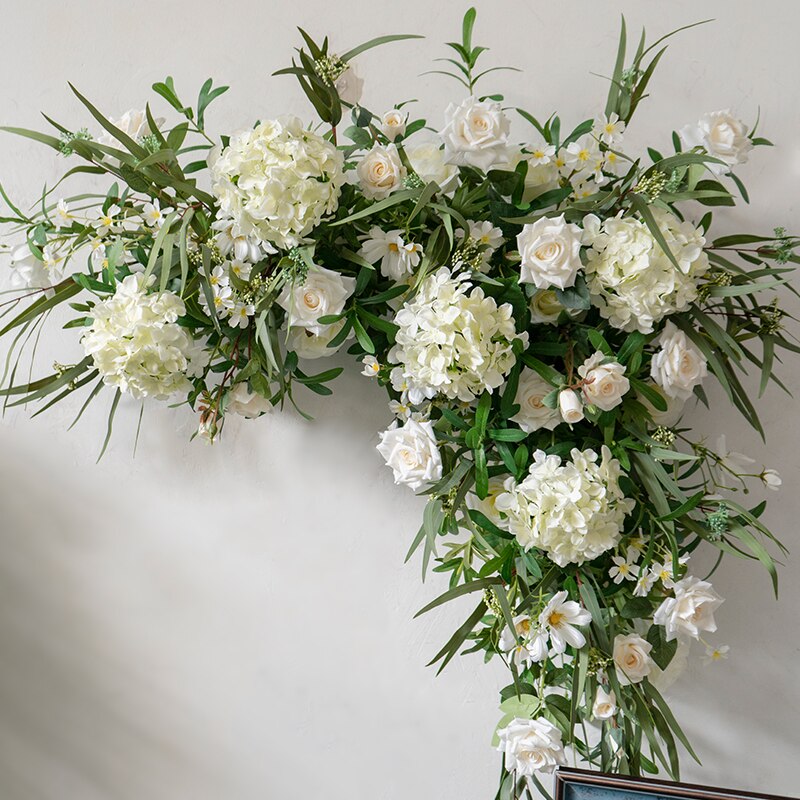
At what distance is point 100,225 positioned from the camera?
3.76 feet

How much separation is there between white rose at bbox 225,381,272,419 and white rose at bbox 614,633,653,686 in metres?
0.57

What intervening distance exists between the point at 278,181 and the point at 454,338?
0.92 feet

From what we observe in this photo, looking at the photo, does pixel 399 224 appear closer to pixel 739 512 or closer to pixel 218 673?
pixel 739 512

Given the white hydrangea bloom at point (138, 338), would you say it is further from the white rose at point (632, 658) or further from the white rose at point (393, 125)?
the white rose at point (632, 658)

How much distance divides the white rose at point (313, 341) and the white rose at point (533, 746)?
0.54 m

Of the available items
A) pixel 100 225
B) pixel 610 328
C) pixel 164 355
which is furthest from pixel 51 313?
pixel 610 328

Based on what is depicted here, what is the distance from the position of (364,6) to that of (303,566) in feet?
2.79

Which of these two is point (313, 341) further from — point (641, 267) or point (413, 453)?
point (641, 267)

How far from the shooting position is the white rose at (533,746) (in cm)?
101

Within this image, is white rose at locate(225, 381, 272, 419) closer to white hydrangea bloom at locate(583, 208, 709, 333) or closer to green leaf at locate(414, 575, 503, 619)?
green leaf at locate(414, 575, 503, 619)

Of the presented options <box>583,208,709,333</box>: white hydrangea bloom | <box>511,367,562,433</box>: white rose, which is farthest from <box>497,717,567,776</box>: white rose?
<box>583,208,709,333</box>: white hydrangea bloom

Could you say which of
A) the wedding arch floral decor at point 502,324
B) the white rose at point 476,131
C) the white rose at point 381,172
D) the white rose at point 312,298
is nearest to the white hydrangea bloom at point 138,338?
the wedding arch floral decor at point 502,324

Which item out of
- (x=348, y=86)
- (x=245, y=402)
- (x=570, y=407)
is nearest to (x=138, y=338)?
(x=245, y=402)

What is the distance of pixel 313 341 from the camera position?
1115mm
